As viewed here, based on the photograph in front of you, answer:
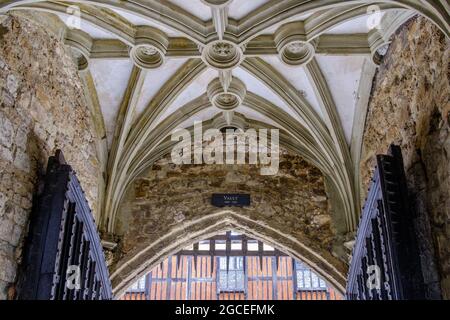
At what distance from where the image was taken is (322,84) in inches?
224

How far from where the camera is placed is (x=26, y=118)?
4.06m

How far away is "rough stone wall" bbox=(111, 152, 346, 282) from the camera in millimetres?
6324

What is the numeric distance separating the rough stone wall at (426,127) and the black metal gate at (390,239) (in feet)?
0.49

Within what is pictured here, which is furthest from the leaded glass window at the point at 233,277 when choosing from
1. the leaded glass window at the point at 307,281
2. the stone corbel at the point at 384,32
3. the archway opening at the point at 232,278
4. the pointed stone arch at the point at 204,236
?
the stone corbel at the point at 384,32

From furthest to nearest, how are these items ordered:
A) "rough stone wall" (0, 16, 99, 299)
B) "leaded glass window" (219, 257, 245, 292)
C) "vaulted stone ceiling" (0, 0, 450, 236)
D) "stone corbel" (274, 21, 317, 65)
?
"leaded glass window" (219, 257, 245, 292) → "stone corbel" (274, 21, 317, 65) → "vaulted stone ceiling" (0, 0, 450, 236) → "rough stone wall" (0, 16, 99, 299)

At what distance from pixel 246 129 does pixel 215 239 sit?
8519 mm

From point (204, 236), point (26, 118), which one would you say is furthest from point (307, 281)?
point (26, 118)

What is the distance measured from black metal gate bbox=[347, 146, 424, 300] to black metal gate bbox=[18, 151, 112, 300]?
6.96ft

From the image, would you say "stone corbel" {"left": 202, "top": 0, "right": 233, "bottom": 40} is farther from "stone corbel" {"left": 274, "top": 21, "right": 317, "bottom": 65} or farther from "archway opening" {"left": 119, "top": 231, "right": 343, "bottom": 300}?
"archway opening" {"left": 119, "top": 231, "right": 343, "bottom": 300}

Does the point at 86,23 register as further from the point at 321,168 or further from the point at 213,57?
the point at 321,168

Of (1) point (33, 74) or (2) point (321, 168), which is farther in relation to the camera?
(2) point (321, 168)

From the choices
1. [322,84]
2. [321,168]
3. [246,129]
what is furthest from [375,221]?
[246,129]

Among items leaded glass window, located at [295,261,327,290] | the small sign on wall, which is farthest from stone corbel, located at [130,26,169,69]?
leaded glass window, located at [295,261,327,290]

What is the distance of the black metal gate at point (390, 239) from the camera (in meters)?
3.56
